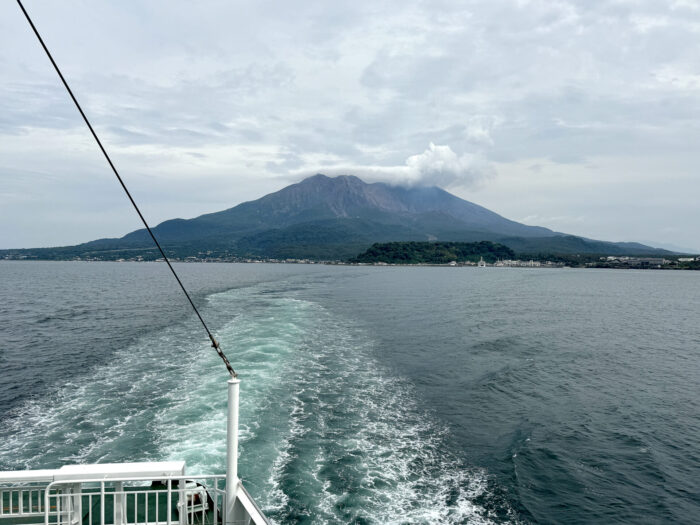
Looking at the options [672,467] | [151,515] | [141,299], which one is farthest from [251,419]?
[141,299]

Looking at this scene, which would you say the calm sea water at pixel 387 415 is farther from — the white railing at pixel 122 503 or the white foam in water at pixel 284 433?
the white railing at pixel 122 503

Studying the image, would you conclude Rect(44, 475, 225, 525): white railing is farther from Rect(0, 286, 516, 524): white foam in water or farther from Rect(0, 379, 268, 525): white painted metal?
Rect(0, 286, 516, 524): white foam in water

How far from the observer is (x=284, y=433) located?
1252 cm

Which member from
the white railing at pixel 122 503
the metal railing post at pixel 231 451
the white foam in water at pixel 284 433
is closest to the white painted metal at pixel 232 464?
the metal railing post at pixel 231 451

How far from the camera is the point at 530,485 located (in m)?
10.5

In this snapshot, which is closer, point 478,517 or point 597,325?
point 478,517

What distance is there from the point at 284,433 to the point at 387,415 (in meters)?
3.92

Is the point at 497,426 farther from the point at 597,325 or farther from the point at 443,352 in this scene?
the point at 597,325

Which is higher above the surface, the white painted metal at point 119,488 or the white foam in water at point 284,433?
the white painted metal at point 119,488

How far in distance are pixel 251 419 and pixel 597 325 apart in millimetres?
34622

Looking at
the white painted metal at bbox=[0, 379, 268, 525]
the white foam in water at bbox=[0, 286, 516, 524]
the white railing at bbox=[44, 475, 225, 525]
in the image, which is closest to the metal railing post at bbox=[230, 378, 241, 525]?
the white painted metal at bbox=[0, 379, 268, 525]

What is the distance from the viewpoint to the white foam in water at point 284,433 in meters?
9.50

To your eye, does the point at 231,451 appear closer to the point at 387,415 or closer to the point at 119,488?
the point at 119,488

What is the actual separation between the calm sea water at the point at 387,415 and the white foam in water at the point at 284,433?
0.21 ft
